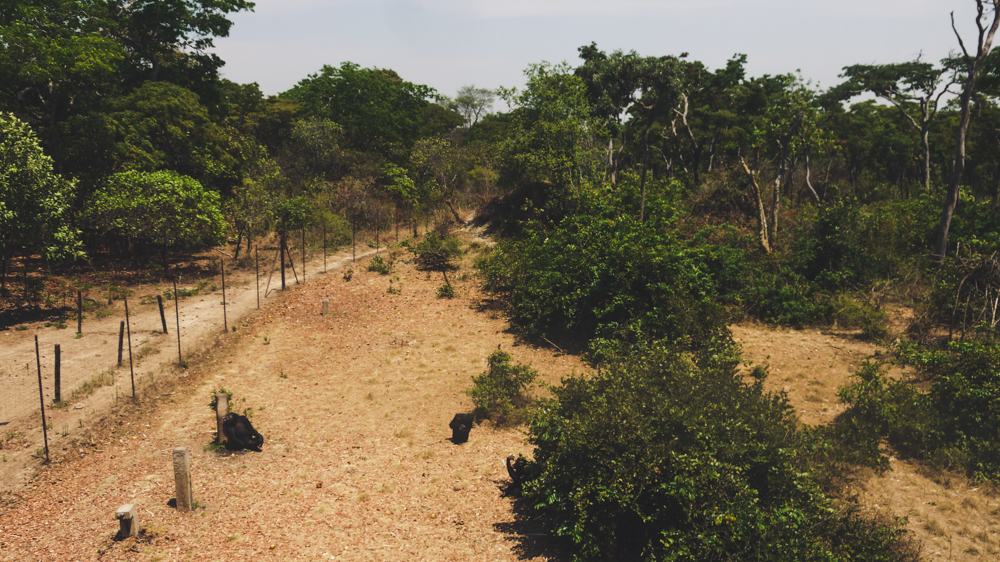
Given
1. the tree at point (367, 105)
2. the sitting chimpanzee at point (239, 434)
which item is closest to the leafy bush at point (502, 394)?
the sitting chimpanzee at point (239, 434)

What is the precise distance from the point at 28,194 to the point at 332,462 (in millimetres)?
11402

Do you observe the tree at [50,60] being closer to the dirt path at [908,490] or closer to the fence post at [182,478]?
the fence post at [182,478]

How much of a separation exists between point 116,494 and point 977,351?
14.1 m

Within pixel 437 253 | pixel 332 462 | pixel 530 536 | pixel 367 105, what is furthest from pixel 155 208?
pixel 367 105

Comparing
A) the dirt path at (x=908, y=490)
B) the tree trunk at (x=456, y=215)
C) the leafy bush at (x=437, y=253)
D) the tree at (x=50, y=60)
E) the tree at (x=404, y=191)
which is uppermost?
the tree at (x=50, y=60)

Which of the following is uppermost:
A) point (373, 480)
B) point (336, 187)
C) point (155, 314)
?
point (336, 187)

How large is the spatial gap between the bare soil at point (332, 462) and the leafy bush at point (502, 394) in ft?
1.54

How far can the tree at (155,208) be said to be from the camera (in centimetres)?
1752

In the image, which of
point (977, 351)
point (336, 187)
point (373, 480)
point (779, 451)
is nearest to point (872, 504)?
point (779, 451)

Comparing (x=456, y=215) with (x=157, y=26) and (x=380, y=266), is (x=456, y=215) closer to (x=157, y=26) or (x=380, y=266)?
(x=380, y=266)

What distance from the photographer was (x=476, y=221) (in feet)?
91.8

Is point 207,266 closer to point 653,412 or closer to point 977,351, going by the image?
point 653,412

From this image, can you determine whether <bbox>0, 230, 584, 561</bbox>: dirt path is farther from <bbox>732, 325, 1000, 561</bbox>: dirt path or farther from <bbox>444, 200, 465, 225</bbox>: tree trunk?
<bbox>444, 200, 465, 225</bbox>: tree trunk

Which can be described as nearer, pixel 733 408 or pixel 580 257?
pixel 733 408
